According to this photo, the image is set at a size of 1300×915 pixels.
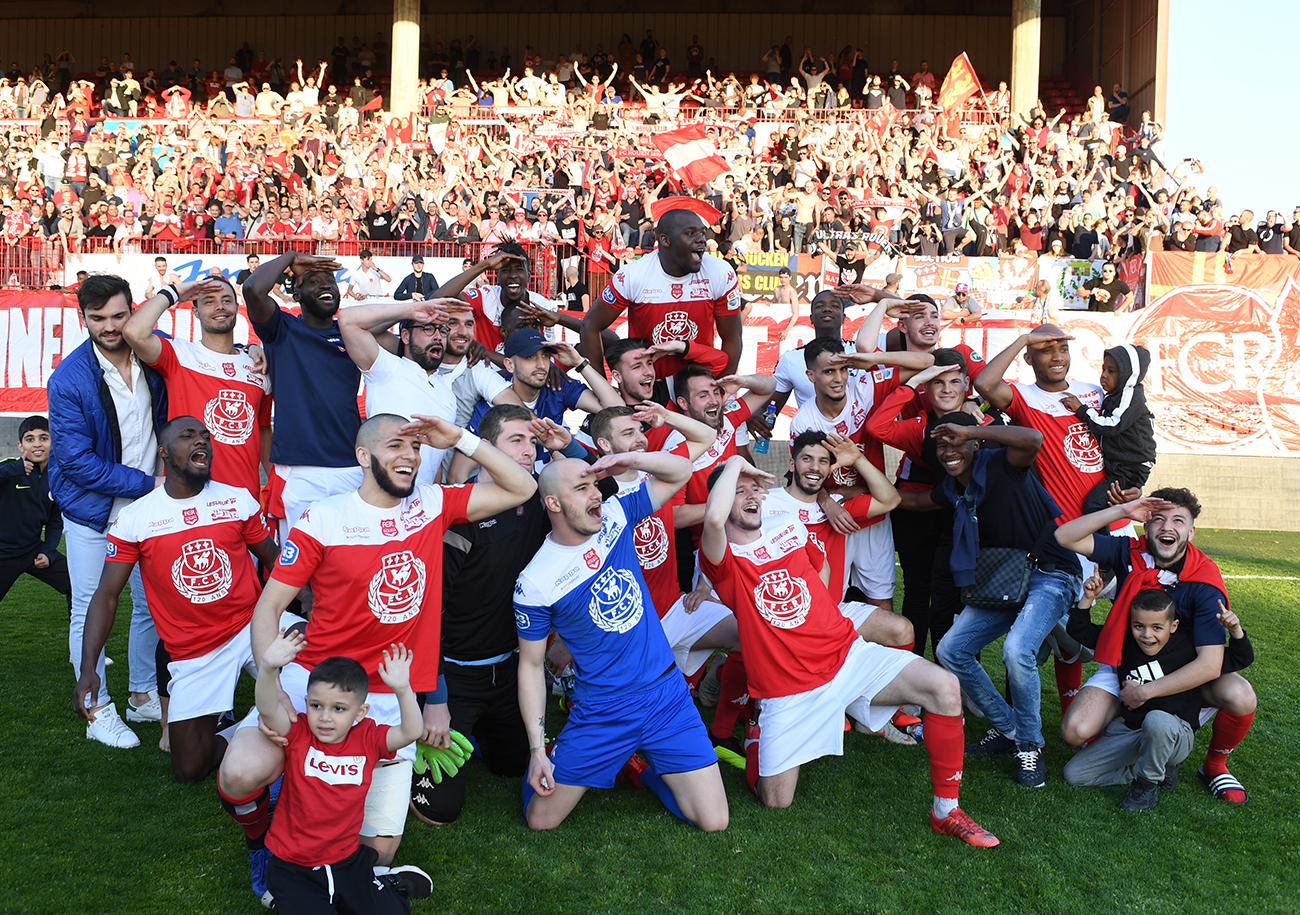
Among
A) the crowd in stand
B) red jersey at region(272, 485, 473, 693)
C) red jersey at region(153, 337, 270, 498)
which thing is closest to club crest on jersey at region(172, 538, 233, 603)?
red jersey at region(153, 337, 270, 498)

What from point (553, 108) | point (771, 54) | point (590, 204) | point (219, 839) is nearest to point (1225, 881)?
point (219, 839)

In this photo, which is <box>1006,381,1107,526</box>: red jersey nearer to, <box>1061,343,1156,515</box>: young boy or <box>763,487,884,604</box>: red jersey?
<box>1061,343,1156,515</box>: young boy

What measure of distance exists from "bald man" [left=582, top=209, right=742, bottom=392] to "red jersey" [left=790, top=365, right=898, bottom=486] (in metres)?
0.86

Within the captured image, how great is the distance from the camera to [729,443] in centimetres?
688

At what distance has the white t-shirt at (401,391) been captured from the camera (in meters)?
5.78

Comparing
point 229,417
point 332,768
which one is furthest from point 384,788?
point 229,417

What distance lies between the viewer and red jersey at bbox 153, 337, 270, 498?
6129 mm

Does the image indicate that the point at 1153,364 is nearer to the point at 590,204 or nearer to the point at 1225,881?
the point at 590,204

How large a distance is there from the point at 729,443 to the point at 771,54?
89.0ft

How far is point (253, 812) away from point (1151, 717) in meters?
4.32

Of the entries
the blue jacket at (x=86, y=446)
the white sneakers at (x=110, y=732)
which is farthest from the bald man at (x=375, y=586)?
the blue jacket at (x=86, y=446)

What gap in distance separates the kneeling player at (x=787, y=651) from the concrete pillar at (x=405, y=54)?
80.3ft

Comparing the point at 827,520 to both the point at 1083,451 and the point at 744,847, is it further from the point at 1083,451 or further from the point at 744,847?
the point at 744,847

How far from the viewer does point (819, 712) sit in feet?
17.3
